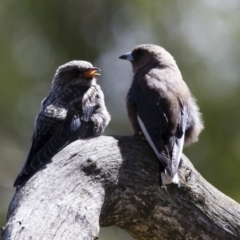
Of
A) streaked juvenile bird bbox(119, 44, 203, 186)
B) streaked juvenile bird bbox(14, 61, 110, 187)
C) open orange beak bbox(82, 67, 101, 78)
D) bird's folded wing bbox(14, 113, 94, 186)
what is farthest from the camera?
open orange beak bbox(82, 67, 101, 78)

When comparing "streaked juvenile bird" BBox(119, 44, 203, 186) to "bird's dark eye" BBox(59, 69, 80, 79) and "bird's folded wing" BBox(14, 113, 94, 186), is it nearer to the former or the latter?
"bird's folded wing" BBox(14, 113, 94, 186)

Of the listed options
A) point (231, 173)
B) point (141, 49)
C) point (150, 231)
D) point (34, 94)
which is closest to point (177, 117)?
point (150, 231)

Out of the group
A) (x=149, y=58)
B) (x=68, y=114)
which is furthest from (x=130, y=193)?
(x=149, y=58)

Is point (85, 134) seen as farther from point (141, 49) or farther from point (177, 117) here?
point (141, 49)

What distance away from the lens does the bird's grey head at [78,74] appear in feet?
23.5

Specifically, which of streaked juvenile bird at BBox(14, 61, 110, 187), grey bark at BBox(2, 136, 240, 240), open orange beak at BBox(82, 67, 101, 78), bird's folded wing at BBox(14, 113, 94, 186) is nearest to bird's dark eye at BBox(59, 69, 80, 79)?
streaked juvenile bird at BBox(14, 61, 110, 187)

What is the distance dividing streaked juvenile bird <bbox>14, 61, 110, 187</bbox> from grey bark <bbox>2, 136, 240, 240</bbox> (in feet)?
1.21

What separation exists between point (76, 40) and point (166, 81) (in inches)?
140

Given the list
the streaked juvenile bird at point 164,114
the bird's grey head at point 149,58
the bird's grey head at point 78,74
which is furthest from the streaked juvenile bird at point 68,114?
the bird's grey head at point 149,58

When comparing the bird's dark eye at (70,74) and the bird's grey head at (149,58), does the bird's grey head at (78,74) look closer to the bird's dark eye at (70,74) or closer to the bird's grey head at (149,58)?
the bird's dark eye at (70,74)

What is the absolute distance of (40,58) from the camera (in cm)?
990

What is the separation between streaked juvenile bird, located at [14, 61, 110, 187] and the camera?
602 cm

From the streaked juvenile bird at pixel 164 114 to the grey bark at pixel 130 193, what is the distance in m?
0.12

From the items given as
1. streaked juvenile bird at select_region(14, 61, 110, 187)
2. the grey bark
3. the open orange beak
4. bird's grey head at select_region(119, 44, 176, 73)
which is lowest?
the grey bark
